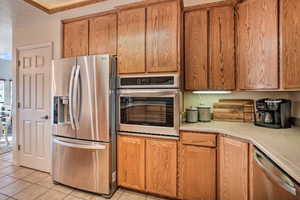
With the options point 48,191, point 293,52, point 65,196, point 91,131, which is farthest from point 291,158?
point 48,191

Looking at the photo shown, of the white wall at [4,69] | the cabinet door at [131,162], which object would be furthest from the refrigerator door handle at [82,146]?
the white wall at [4,69]

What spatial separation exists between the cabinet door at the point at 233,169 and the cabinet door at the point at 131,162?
0.89 m

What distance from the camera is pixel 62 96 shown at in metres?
2.25

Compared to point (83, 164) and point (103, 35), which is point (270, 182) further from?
point (103, 35)

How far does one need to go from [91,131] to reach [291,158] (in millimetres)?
1924

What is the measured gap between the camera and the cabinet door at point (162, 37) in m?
1.98

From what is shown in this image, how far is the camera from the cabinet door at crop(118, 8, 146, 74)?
212 cm

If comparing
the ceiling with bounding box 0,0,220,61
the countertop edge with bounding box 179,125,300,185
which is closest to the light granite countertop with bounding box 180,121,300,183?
the countertop edge with bounding box 179,125,300,185

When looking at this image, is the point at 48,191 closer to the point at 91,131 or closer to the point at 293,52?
the point at 91,131

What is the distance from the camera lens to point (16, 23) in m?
2.94

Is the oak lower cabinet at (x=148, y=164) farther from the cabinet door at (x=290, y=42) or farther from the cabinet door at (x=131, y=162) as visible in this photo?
the cabinet door at (x=290, y=42)

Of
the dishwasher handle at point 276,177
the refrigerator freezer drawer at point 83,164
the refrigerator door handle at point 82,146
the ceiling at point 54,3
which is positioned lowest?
the refrigerator freezer drawer at point 83,164

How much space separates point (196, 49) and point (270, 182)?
5.28 feet

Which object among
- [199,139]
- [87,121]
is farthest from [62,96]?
[199,139]
